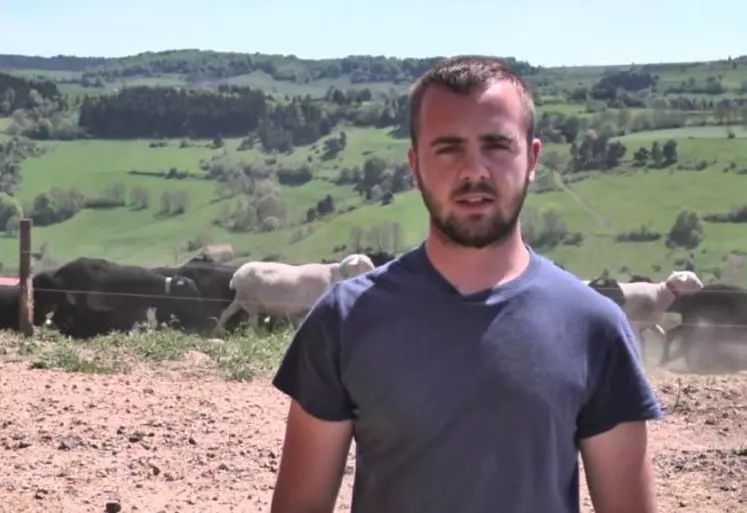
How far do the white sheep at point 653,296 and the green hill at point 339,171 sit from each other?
9.47m

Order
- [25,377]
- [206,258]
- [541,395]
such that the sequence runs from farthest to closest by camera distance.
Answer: [206,258]
[25,377]
[541,395]

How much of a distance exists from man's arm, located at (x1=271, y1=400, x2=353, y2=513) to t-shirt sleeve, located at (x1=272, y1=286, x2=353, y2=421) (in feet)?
0.10

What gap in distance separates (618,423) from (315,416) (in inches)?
24.0

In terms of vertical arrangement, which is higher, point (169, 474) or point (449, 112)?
point (449, 112)

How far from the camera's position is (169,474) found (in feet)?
23.3

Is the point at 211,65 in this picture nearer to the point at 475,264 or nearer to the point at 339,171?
the point at 339,171

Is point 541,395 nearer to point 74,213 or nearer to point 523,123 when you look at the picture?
point 523,123

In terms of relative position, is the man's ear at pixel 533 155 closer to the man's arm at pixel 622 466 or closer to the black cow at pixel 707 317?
the man's arm at pixel 622 466

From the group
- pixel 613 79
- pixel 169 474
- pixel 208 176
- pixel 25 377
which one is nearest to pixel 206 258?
pixel 25 377

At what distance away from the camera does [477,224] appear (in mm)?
2258

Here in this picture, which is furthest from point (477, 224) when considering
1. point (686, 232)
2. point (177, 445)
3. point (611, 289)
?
point (686, 232)

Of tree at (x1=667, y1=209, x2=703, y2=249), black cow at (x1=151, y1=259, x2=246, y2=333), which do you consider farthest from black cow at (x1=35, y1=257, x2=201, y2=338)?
tree at (x1=667, y1=209, x2=703, y2=249)

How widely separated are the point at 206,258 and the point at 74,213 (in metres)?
29.2

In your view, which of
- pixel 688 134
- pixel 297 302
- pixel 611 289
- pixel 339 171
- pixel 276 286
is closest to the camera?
pixel 611 289
